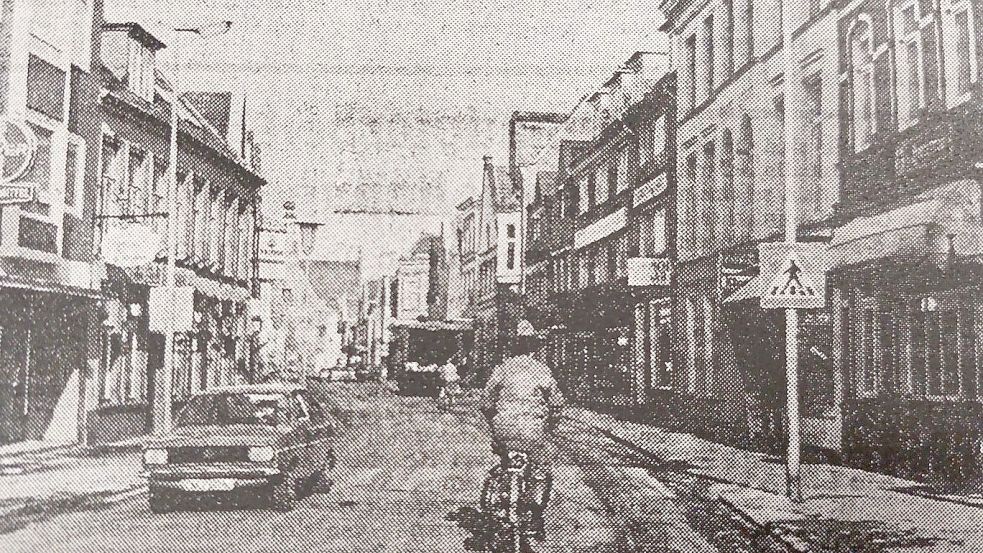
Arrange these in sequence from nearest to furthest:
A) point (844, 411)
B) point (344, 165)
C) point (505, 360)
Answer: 1. point (505, 360)
2. point (344, 165)
3. point (844, 411)

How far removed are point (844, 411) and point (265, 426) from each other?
4.45 meters

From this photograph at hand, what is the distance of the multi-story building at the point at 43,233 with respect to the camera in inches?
224

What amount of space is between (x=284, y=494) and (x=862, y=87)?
17.7ft

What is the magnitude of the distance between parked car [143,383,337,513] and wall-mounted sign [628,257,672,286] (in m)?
2.60

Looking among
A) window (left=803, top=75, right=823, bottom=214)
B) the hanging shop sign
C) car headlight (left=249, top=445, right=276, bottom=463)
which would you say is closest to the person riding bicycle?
car headlight (left=249, top=445, right=276, bottom=463)

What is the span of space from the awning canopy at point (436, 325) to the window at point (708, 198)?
2.09 meters

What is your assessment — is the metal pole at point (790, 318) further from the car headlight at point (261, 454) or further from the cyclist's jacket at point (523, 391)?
the car headlight at point (261, 454)

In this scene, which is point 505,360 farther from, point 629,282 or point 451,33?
point 451,33

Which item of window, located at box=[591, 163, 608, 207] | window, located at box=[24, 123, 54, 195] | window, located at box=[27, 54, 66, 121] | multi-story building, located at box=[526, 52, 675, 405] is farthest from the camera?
window, located at box=[591, 163, 608, 207]

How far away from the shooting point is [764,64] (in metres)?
7.36

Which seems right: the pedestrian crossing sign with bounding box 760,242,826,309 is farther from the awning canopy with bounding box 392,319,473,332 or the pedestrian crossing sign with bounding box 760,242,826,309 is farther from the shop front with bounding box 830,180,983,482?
the awning canopy with bounding box 392,319,473,332

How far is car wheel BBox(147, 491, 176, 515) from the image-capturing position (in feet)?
18.4

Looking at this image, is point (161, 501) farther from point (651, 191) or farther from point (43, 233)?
point (651, 191)

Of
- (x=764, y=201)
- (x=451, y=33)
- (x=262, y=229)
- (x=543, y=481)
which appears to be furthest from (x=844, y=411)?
(x=262, y=229)
